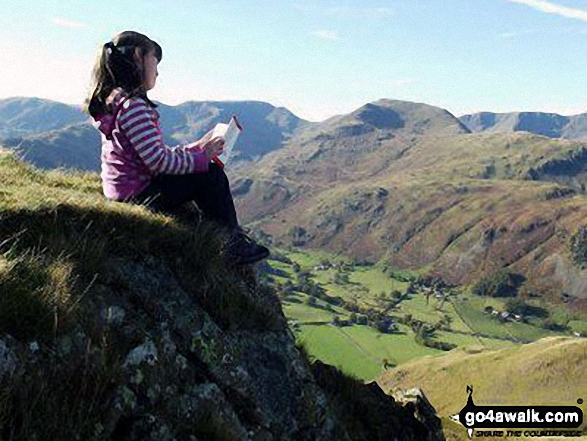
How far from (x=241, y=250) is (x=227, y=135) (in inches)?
100

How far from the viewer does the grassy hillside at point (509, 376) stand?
11112 cm

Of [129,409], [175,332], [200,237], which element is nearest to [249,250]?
[200,237]

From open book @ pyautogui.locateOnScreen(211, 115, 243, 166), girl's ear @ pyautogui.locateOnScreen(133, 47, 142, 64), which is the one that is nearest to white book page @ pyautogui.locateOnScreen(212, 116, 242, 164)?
open book @ pyautogui.locateOnScreen(211, 115, 243, 166)

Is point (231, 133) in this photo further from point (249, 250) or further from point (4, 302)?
point (4, 302)

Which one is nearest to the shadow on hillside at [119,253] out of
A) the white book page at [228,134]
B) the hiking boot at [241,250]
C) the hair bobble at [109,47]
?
the hiking boot at [241,250]

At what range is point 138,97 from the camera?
10406 mm

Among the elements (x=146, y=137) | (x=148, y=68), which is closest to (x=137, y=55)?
(x=148, y=68)

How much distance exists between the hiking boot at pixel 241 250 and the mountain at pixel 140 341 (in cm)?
23

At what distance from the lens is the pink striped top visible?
10289 millimetres

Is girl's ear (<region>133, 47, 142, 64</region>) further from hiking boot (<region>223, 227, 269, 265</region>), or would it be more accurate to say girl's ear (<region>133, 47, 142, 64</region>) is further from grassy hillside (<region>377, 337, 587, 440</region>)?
grassy hillside (<region>377, 337, 587, 440</region>)

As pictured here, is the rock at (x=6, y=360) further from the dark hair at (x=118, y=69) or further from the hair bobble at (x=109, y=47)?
the hair bobble at (x=109, y=47)

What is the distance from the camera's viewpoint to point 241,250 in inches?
442

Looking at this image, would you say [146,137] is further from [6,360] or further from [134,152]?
[6,360]

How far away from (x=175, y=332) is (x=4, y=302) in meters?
2.56
